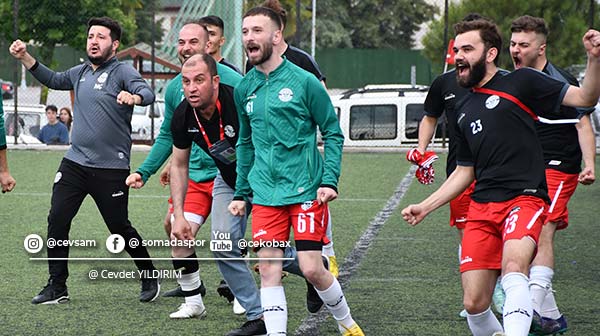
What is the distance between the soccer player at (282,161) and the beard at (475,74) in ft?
2.62

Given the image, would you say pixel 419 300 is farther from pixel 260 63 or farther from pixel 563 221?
pixel 260 63

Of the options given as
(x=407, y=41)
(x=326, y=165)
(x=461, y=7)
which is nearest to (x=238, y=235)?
(x=326, y=165)

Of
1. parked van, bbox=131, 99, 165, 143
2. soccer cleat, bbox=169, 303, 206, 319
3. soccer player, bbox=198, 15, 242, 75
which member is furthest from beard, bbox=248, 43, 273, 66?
parked van, bbox=131, 99, 165, 143

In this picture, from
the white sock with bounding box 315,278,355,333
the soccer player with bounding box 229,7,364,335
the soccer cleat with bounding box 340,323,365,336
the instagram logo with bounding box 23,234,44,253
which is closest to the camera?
the soccer player with bounding box 229,7,364,335

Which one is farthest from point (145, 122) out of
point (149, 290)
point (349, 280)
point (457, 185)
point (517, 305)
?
point (517, 305)

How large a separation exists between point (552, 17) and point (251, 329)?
23707 millimetres

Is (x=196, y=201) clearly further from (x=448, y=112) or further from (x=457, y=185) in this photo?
(x=457, y=185)

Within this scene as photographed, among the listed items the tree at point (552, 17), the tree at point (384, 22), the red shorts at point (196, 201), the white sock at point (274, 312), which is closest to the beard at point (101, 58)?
the red shorts at point (196, 201)

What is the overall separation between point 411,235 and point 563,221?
169 inches

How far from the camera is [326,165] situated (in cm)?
629

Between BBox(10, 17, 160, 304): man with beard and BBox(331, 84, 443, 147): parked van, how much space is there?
1568 cm

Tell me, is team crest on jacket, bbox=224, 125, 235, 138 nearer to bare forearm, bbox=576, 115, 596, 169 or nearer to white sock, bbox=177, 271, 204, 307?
white sock, bbox=177, 271, 204, 307

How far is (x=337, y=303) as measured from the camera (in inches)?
257

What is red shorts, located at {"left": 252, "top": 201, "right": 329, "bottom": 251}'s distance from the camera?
20.8 ft
